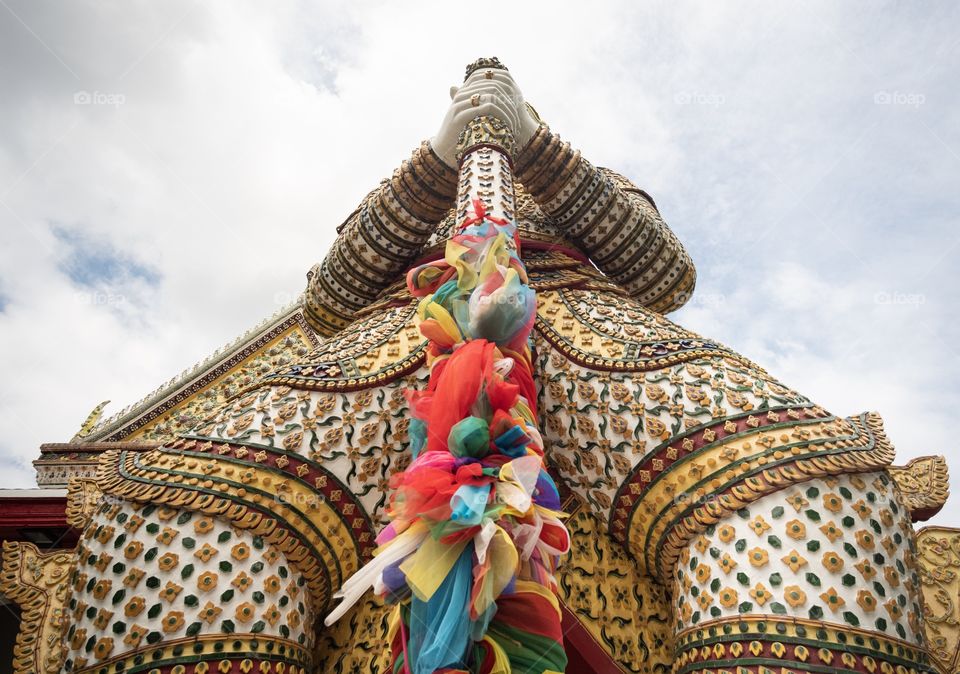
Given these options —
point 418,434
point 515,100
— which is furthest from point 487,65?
point 418,434

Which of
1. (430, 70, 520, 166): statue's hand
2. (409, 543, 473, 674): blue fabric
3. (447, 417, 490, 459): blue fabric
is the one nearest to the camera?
(409, 543, 473, 674): blue fabric

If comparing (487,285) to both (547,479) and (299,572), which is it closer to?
(547,479)

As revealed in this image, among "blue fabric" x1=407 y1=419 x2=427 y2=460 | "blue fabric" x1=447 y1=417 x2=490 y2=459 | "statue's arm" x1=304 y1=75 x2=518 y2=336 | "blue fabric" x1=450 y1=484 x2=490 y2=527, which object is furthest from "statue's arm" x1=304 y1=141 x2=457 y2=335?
"blue fabric" x1=450 y1=484 x2=490 y2=527

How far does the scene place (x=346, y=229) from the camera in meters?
2.69

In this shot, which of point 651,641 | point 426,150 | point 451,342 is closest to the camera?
point 451,342

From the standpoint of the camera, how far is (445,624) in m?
0.91

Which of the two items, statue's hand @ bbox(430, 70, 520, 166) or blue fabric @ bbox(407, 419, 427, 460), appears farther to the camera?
statue's hand @ bbox(430, 70, 520, 166)

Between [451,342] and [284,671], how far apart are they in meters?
0.87

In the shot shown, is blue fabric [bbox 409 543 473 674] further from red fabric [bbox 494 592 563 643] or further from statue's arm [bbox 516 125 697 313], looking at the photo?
statue's arm [bbox 516 125 697 313]

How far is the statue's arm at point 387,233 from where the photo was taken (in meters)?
2.55

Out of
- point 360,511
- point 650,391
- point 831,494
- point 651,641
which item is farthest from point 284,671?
point 831,494

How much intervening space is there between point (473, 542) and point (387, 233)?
1.86 metres

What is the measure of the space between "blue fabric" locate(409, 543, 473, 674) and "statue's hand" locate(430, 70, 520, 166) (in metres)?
1.96

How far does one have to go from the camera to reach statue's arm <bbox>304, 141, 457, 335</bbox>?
2549mm
